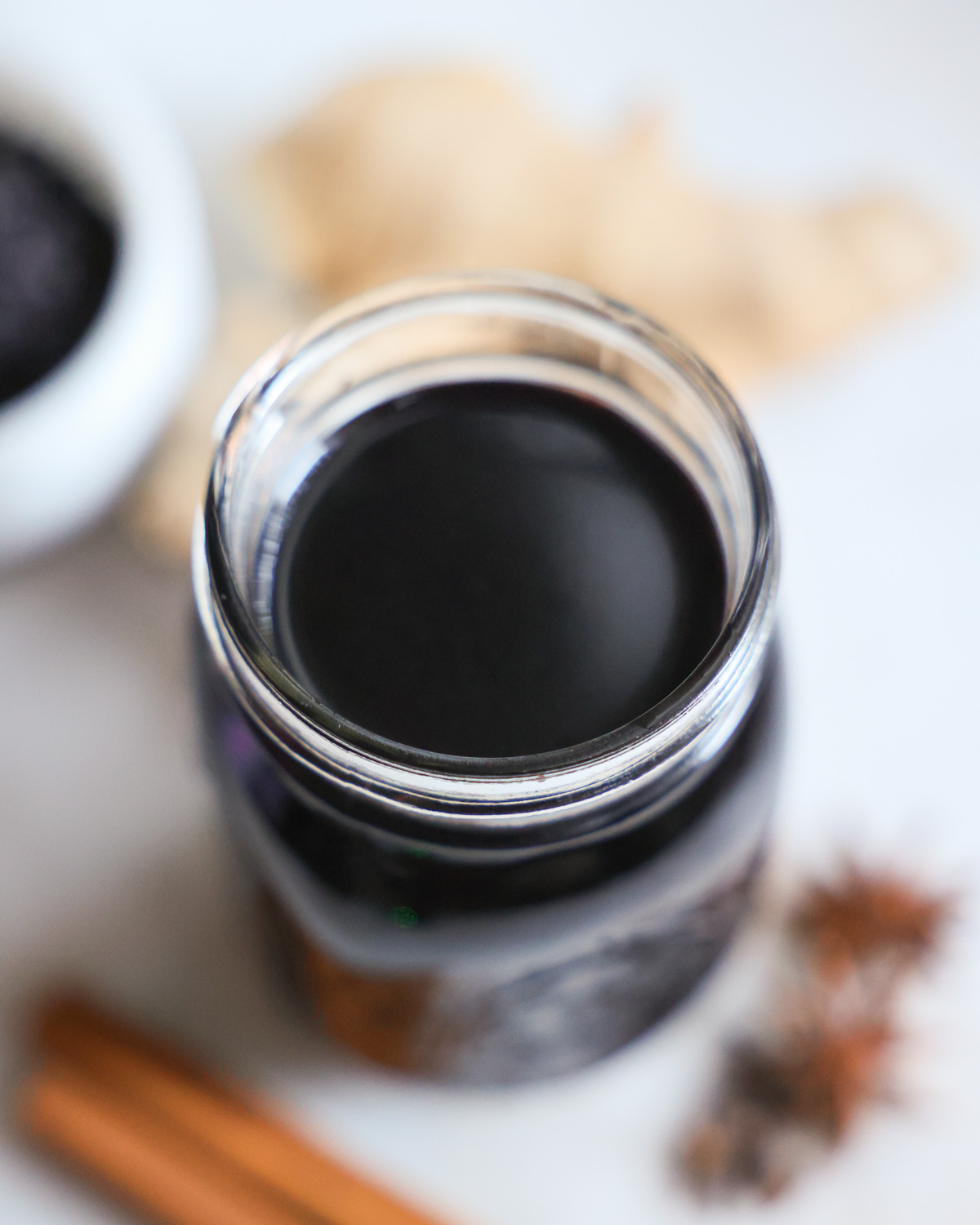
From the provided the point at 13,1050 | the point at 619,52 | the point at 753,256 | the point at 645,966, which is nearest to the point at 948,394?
the point at 753,256

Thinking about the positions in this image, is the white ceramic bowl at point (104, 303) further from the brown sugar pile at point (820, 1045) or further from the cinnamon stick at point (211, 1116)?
the brown sugar pile at point (820, 1045)

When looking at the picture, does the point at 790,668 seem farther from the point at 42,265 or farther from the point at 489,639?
the point at 42,265

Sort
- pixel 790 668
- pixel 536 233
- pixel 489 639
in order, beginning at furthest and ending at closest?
pixel 536 233
pixel 790 668
pixel 489 639

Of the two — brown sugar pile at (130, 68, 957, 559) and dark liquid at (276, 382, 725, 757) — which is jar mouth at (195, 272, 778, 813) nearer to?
dark liquid at (276, 382, 725, 757)

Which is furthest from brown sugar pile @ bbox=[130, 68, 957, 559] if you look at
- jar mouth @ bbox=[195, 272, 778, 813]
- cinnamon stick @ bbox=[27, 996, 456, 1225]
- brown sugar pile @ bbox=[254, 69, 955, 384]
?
cinnamon stick @ bbox=[27, 996, 456, 1225]

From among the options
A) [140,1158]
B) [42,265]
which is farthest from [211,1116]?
[42,265]

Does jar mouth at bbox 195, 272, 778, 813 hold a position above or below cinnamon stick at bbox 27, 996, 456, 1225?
above

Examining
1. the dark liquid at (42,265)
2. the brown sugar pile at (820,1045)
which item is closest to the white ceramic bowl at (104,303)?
the dark liquid at (42,265)
